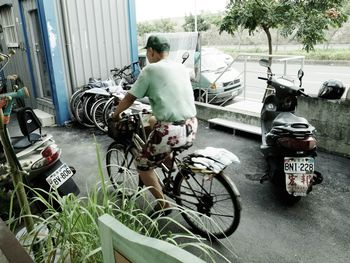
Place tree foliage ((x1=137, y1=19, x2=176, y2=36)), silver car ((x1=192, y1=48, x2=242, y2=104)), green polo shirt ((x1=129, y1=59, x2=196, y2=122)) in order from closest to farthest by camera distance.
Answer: green polo shirt ((x1=129, y1=59, x2=196, y2=122)), silver car ((x1=192, y1=48, x2=242, y2=104)), tree foliage ((x1=137, y1=19, x2=176, y2=36))

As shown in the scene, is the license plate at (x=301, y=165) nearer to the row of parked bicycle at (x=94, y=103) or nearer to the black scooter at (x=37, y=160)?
the black scooter at (x=37, y=160)

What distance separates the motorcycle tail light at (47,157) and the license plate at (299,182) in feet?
7.45

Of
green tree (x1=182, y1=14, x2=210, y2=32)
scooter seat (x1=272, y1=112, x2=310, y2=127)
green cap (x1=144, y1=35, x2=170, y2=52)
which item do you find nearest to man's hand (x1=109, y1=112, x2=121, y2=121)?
green cap (x1=144, y1=35, x2=170, y2=52)

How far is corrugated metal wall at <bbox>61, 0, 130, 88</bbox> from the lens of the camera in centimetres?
602

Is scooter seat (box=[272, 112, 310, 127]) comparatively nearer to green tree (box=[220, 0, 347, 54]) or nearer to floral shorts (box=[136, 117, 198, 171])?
floral shorts (box=[136, 117, 198, 171])

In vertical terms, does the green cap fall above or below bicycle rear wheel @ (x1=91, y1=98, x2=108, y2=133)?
above

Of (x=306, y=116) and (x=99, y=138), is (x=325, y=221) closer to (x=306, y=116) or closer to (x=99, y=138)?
(x=306, y=116)

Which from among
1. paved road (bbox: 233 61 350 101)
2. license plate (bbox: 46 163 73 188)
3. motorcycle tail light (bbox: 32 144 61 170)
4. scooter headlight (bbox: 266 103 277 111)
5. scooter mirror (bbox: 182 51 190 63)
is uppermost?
scooter mirror (bbox: 182 51 190 63)

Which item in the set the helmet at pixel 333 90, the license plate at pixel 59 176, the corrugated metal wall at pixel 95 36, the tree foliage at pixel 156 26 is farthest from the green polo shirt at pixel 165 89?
the tree foliage at pixel 156 26

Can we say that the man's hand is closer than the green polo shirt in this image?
No

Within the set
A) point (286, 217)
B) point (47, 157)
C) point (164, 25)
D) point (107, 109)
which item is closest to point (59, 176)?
point (47, 157)

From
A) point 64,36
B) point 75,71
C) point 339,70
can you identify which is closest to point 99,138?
point 75,71

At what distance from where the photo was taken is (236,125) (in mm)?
5371

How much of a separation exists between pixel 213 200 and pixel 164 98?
39.9 inches
